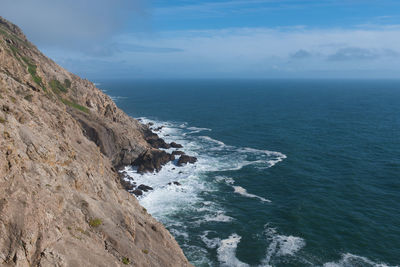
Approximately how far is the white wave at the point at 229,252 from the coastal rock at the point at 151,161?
37.5m

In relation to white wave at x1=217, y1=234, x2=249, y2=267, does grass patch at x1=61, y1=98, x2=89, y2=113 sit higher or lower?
higher

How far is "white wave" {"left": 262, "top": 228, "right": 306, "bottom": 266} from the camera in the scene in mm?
48459

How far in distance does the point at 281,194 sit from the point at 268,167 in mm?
16840

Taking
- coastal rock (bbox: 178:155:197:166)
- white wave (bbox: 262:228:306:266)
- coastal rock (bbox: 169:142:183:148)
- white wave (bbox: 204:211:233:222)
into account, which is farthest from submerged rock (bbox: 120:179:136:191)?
white wave (bbox: 262:228:306:266)

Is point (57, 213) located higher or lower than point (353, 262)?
higher

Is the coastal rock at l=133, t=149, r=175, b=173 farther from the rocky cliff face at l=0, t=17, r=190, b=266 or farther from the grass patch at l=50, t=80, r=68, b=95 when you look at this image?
the grass patch at l=50, t=80, r=68, b=95

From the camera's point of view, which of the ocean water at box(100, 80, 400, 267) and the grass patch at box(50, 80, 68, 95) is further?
the grass patch at box(50, 80, 68, 95)

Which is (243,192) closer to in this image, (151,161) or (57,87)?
(151,161)

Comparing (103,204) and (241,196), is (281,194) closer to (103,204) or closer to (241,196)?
(241,196)

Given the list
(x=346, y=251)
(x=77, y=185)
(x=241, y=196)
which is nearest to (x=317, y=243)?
(x=346, y=251)

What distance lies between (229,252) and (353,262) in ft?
61.6

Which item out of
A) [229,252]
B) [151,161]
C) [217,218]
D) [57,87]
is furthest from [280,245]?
[57,87]

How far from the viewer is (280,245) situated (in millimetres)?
51156

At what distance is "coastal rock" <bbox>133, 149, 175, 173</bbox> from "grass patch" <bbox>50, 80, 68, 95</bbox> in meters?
37.2
